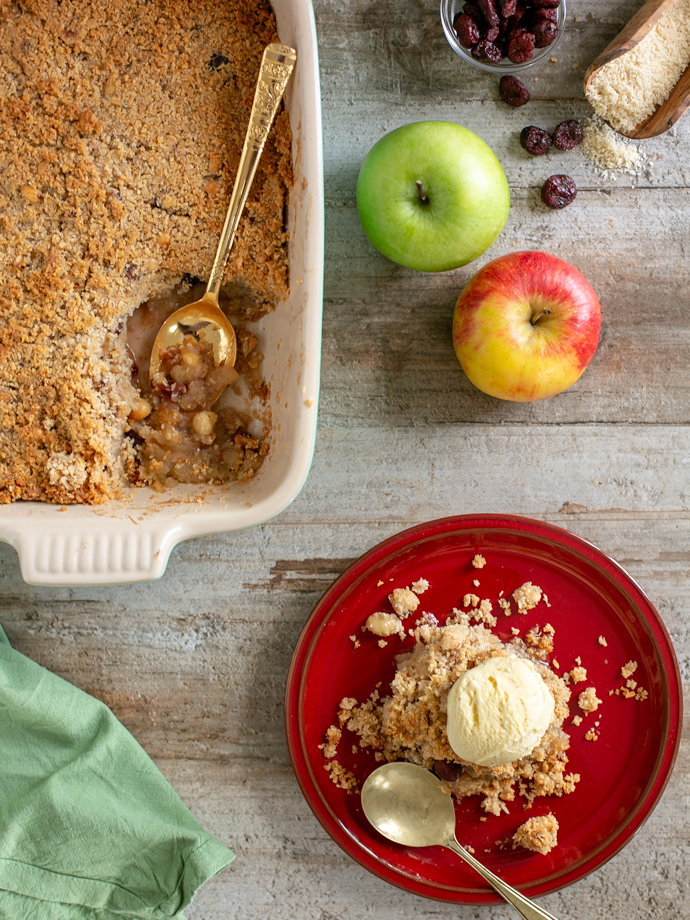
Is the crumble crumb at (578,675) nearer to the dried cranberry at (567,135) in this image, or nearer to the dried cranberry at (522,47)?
the dried cranberry at (567,135)

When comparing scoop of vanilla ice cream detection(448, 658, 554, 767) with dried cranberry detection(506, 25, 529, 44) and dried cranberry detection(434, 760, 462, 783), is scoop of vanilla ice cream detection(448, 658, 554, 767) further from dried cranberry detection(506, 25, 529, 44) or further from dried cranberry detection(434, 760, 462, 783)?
dried cranberry detection(506, 25, 529, 44)

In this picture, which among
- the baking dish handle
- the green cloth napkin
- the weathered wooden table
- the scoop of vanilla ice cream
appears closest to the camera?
the baking dish handle

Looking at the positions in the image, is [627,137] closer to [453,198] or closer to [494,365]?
[453,198]

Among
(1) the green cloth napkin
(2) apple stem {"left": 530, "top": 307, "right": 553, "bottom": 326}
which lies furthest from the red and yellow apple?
(1) the green cloth napkin

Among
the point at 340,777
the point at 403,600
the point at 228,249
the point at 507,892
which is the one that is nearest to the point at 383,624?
the point at 403,600

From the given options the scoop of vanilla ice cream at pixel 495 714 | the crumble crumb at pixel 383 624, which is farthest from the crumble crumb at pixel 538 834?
the crumble crumb at pixel 383 624

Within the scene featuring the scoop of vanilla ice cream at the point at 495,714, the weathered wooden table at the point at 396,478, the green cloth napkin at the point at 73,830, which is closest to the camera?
the scoop of vanilla ice cream at the point at 495,714
